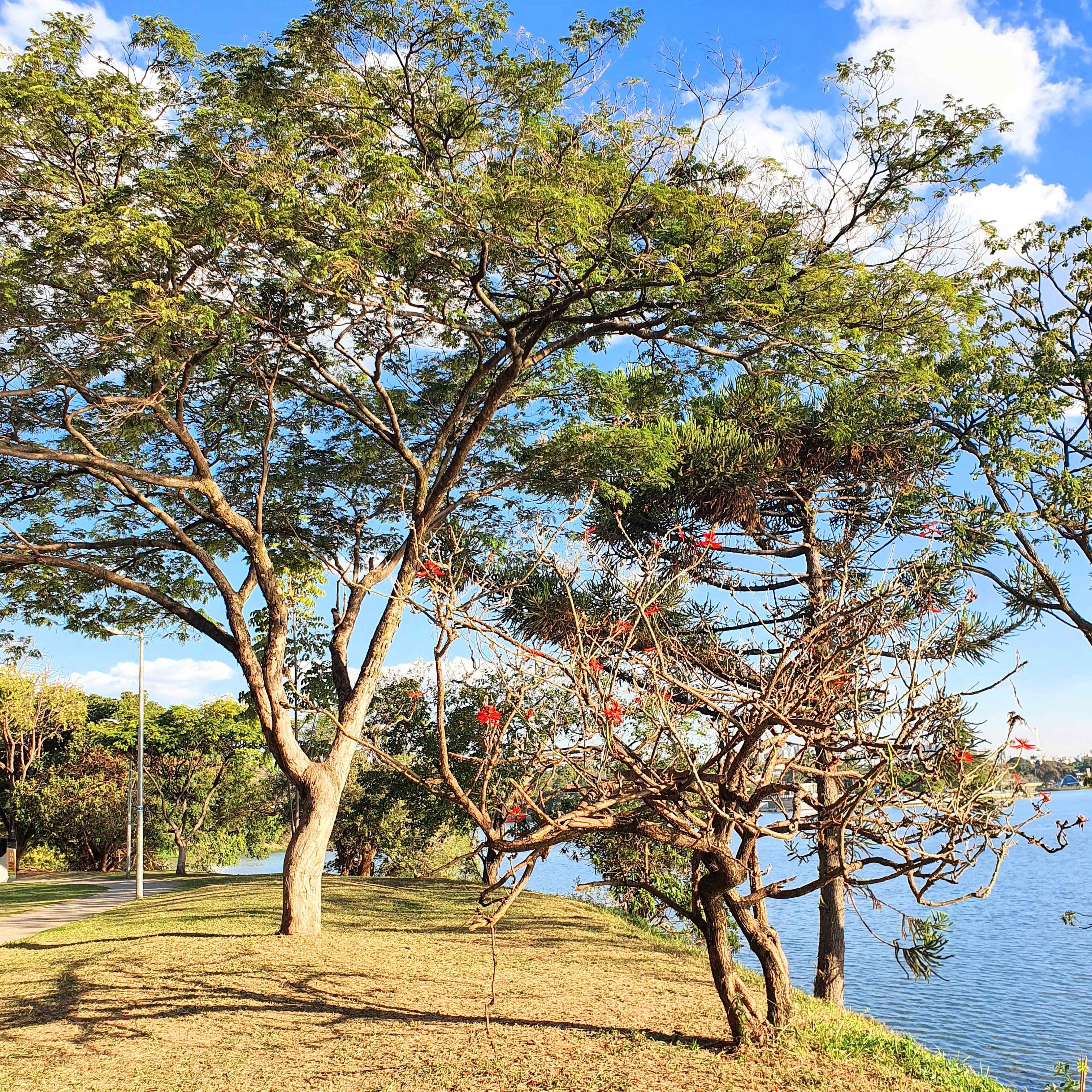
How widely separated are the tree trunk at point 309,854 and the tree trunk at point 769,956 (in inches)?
240

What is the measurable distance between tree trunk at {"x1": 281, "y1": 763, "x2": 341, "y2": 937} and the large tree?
0.03 m

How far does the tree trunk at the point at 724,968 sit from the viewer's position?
17.9 ft

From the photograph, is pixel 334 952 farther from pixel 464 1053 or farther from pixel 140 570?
pixel 140 570

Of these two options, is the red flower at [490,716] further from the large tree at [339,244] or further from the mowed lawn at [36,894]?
the mowed lawn at [36,894]

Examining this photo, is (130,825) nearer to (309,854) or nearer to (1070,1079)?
(309,854)

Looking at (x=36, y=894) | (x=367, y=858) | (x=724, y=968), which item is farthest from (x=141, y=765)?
(x=724, y=968)

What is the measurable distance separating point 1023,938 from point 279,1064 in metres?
18.1

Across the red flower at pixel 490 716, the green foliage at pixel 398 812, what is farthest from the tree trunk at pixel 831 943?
the green foliage at pixel 398 812

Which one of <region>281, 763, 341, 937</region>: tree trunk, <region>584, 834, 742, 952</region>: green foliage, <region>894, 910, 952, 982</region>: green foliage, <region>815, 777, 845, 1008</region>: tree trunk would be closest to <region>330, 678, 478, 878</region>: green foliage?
<region>584, 834, 742, 952</region>: green foliage

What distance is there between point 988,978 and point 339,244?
15.2 meters

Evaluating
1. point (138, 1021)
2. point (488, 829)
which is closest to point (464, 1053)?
point (488, 829)

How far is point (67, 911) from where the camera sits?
15.8m

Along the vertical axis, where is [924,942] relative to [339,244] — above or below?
below

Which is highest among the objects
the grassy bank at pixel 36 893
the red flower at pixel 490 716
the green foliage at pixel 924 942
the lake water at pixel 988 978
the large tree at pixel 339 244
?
the large tree at pixel 339 244
